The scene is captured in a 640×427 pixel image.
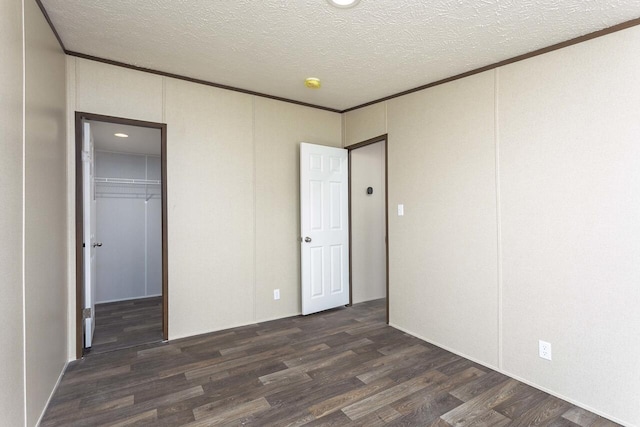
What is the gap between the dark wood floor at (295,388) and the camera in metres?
2.02

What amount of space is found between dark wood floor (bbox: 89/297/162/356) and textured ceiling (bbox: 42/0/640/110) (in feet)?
8.48

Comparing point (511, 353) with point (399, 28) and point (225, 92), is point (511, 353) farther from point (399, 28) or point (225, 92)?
point (225, 92)

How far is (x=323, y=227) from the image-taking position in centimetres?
405

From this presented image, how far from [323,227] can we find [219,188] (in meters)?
1.33

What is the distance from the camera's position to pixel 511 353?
2.55 metres

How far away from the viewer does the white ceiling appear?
3.73m

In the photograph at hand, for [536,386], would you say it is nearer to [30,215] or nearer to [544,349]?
[544,349]

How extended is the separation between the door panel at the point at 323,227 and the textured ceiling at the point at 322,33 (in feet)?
3.66

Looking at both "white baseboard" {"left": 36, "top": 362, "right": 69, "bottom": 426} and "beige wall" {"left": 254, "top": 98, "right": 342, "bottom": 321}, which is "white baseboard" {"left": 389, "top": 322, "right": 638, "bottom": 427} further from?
"white baseboard" {"left": 36, "top": 362, "right": 69, "bottom": 426}

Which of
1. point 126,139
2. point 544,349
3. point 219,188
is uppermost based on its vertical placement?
point 126,139

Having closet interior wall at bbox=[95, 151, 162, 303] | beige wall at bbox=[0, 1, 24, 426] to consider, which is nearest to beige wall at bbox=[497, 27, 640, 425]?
beige wall at bbox=[0, 1, 24, 426]

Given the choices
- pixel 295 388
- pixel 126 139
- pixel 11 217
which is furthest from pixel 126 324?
pixel 11 217

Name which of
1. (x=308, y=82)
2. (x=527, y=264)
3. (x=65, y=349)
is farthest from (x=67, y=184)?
(x=527, y=264)

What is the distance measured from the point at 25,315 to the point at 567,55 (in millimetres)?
3682
